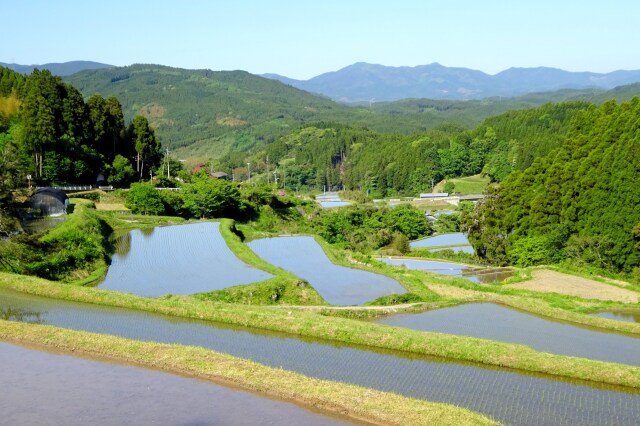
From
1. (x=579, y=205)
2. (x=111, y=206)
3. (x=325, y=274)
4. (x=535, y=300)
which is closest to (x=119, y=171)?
(x=111, y=206)

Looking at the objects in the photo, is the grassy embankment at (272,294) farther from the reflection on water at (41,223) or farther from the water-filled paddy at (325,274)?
the reflection on water at (41,223)

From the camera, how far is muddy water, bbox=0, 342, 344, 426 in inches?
413

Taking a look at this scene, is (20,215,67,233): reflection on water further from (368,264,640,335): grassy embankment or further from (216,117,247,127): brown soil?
(216,117,247,127): brown soil

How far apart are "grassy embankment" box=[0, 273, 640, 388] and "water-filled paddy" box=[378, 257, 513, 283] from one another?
1327 cm

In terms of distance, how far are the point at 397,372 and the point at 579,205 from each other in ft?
74.2

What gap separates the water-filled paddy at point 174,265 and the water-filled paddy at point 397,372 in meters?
3.86

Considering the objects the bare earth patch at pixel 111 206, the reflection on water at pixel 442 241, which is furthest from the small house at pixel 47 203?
the reflection on water at pixel 442 241

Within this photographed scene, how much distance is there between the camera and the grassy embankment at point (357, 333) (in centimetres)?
1352

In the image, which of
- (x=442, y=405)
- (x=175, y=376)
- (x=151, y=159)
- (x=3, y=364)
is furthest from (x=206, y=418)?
(x=151, y=159)

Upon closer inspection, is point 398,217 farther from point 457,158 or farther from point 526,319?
point 457,158

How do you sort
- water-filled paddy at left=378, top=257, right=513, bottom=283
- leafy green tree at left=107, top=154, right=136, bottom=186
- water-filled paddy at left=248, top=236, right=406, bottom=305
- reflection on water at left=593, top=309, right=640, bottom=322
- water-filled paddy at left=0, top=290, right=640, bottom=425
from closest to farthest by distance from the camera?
→ 1. water-filled paddy at left=0, top=290, right=640, bottom=425
2. reflection on water at left=593, top=309, right=640, bottom=322
3. water-filled paddy at left=248, top=236, right=406, bottom=305
4. water-filled paddy at left=378, top=257, right=513, bottom=283
5. leafy green tree at left=107, top=154, right=136, bottom=186

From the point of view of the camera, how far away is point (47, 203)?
1367 inches

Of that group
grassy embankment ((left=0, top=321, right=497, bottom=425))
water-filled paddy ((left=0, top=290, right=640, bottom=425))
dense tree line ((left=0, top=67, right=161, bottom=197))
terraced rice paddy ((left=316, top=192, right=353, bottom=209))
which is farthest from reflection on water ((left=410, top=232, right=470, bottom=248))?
grassy embankment ((left=0, top=321, right=497, bottom=425))

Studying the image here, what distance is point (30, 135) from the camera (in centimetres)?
4138
